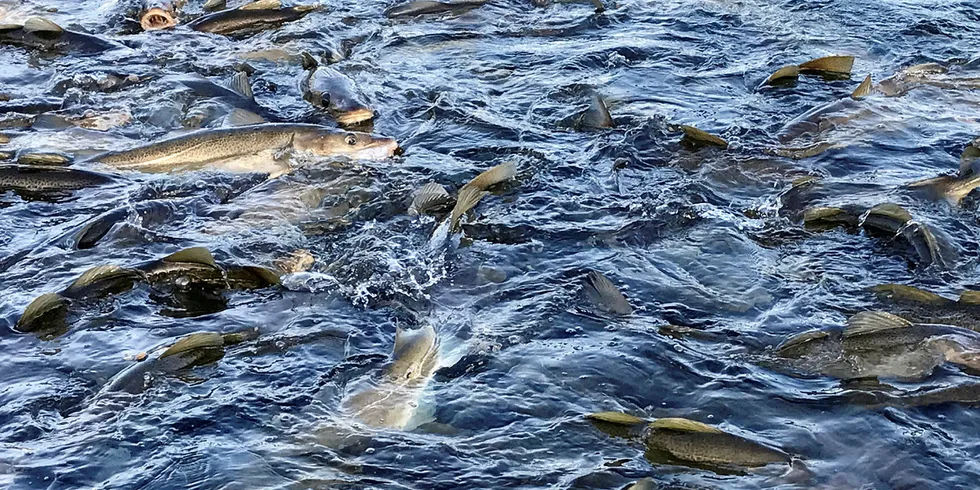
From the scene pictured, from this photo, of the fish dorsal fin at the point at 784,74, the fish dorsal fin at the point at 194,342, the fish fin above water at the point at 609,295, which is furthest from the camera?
the fish dorsal fin at the point at 784,74

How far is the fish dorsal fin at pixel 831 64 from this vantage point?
833cm

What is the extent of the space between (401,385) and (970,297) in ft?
9.41

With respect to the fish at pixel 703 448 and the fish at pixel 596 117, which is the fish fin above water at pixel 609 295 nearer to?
the fish at pixel 703 448

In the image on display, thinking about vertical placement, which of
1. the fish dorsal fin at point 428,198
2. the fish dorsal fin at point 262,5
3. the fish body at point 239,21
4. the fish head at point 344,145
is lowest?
the fish dorsal fin at point 428,198

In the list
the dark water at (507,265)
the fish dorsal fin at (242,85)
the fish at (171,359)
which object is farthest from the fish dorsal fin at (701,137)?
the fish at (171,359)

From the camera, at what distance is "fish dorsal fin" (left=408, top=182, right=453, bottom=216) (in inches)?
253

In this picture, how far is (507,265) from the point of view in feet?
19.5

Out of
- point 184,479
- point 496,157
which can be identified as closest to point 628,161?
point 496,157

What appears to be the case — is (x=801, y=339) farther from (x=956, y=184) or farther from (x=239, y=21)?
(x=239, y=21)

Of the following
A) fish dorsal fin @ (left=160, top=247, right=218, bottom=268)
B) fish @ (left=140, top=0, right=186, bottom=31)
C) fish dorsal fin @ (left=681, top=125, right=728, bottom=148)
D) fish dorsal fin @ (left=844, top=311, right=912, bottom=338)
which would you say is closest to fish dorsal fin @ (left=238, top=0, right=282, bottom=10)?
fish @ (left=140, top=0, right=186, bottom=31)

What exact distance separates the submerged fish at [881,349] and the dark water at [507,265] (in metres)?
0.10

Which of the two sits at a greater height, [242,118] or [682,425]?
[242,118]

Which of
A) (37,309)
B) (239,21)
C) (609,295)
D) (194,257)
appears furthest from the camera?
(239,21)


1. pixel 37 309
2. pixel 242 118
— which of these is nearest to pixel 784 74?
pixel 242 118
